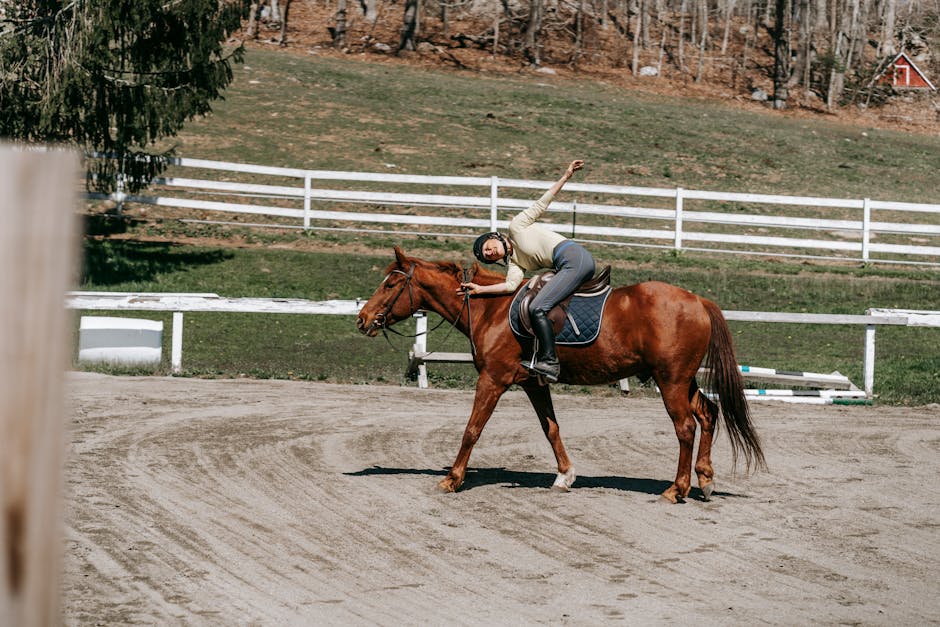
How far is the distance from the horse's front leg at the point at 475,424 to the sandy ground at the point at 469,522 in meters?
0.24

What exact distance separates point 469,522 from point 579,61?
185 ft

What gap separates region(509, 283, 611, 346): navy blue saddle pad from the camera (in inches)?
387

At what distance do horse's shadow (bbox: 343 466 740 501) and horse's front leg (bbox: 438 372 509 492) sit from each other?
220 mm

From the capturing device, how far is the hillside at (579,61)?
195 ft

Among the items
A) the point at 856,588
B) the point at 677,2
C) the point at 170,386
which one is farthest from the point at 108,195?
the point at 677,2

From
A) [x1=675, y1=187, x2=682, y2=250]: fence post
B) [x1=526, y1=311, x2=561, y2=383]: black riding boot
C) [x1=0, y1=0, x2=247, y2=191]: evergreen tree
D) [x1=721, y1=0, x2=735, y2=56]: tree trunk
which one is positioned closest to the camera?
[x1=526, y1=311, x2=561, y2=383]: black riding boot

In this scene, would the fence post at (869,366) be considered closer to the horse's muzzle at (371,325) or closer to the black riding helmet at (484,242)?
the black riding helmet at (484,242)

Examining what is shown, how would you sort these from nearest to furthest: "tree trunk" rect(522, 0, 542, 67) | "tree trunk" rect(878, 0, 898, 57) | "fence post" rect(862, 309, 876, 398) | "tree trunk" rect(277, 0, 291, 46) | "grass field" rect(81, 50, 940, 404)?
"fence post" rect(862, 309, 876, 398) < "grass field" rect(81, 50, 940, 404) < "tree trunk" rect(277, 0, 291, 46) < "tree trunk" rect(522, 0, 542, 67) < "tree trunk" rect(878, 0, 898, 57)

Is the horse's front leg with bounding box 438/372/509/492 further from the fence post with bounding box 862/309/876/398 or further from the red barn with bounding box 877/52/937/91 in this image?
the red barn with bounding box 877/52/937/91

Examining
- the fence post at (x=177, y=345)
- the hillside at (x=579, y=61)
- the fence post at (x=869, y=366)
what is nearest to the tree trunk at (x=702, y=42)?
the hillside at (x=579, y=61)

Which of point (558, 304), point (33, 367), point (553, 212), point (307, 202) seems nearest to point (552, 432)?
point (558, 304)

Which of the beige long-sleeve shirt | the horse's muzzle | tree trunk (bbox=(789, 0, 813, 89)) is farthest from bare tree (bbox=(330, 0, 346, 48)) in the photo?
the beige long-sleeve shirt

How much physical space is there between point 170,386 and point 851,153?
38.5m

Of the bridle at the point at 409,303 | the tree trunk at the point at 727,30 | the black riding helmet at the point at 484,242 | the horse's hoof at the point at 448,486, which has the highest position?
the tree trunk at the point at 727,30
